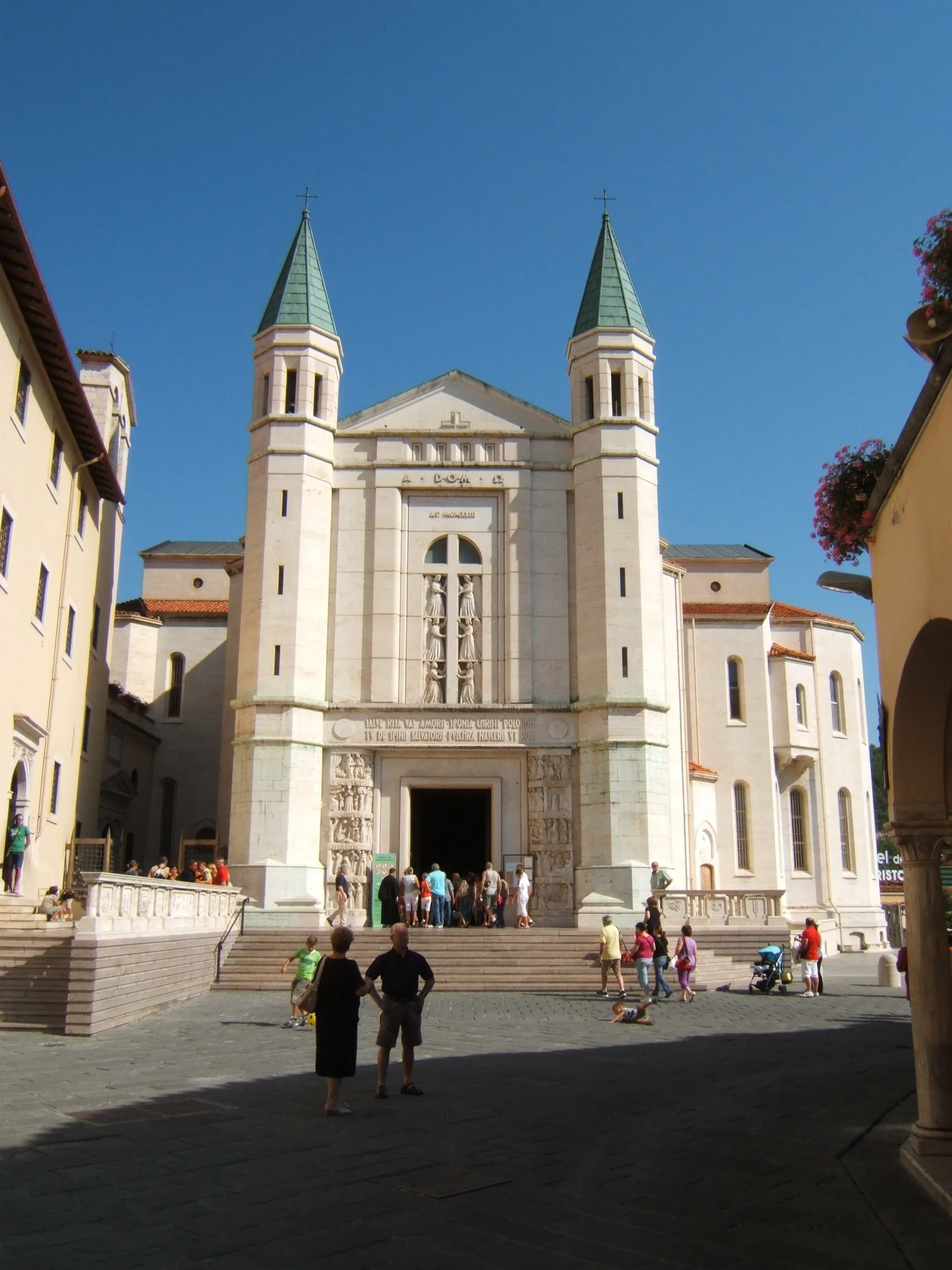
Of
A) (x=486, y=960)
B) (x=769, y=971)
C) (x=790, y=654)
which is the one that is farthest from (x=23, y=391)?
(x=790, y=654)

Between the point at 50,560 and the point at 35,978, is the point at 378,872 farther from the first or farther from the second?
the point at 35,978

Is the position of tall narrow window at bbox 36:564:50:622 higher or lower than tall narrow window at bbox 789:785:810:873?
higher

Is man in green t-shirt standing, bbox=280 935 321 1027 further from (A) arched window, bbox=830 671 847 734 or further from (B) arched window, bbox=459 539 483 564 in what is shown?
(A) arched window, bbox=830 671 847 734

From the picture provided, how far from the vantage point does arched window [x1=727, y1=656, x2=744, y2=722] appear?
143 feet

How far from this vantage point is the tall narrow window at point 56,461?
88.5 feet

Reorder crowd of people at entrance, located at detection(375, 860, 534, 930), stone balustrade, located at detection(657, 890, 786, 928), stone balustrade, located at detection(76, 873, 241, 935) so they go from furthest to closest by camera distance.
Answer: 1. crowd of people at entrance, located at detection(375, 860, 534, 930)
2. stone balustrade, located at detection(657, 890, 786, 928)
3. stone balustrade, located at detection(76, 873, 241, 935)

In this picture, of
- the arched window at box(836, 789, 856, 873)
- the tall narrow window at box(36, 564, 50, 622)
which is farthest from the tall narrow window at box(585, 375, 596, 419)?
the arched window at box(836, 789, 856, 873)

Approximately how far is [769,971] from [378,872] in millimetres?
11446

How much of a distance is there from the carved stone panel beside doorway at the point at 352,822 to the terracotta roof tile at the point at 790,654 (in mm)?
19422

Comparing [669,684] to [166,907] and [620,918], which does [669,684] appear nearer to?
[620,918]

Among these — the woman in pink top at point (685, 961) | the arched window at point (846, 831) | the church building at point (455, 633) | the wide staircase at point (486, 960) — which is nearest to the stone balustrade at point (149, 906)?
the wide staircase at point (486, 960)

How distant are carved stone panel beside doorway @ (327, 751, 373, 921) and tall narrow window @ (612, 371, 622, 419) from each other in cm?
1265

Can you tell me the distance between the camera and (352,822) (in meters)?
32.3

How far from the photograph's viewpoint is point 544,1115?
10766 millimetres
